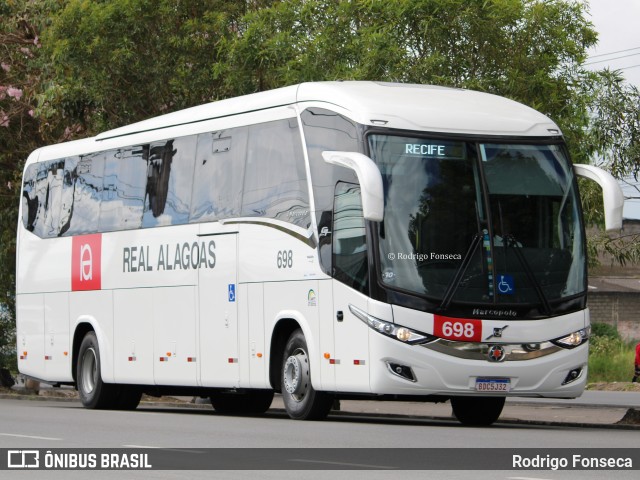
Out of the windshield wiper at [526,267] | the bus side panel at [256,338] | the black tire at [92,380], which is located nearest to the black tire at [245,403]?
the black tire at [92,380]

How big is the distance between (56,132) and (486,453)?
1972cm

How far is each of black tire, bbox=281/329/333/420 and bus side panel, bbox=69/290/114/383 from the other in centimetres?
517

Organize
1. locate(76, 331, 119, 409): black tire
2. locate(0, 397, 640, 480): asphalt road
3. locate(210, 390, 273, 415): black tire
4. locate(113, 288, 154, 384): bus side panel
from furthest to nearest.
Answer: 1. locate(76, 331, 119, 409): black tire
2. locate(210, 390, 273, 415): black tire
3. locate(113, 288, 154, 384): bus side panel
4. locate(0, 397, 640, 480): asphalt road

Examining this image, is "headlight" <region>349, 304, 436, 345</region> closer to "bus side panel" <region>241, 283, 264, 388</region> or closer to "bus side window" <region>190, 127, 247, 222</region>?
"bus side panel" <region>241, 283, 264, 388</region>

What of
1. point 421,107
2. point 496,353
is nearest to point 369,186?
point 421,107

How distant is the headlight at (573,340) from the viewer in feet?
60.9

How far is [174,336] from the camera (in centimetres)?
2281

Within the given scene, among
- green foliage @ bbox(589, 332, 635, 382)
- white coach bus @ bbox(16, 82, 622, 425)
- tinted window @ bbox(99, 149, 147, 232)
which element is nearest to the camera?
white coach bus @ bbox(16, 82, 622, 425)

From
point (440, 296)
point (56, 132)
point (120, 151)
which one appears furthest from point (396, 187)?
point (56, 132)

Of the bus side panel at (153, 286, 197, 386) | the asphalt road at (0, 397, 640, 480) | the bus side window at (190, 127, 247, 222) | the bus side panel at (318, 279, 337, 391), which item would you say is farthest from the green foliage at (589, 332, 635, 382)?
the bus side panel at (318, 279, 337, 391)

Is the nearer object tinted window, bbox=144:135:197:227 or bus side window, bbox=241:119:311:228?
bus side window, bbox=241:119:311:228

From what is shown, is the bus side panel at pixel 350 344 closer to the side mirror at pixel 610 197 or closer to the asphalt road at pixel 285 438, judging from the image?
the asphalt road at pixel 285 438

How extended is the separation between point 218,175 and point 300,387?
353cm

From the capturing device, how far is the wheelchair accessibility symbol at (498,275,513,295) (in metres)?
18.3
